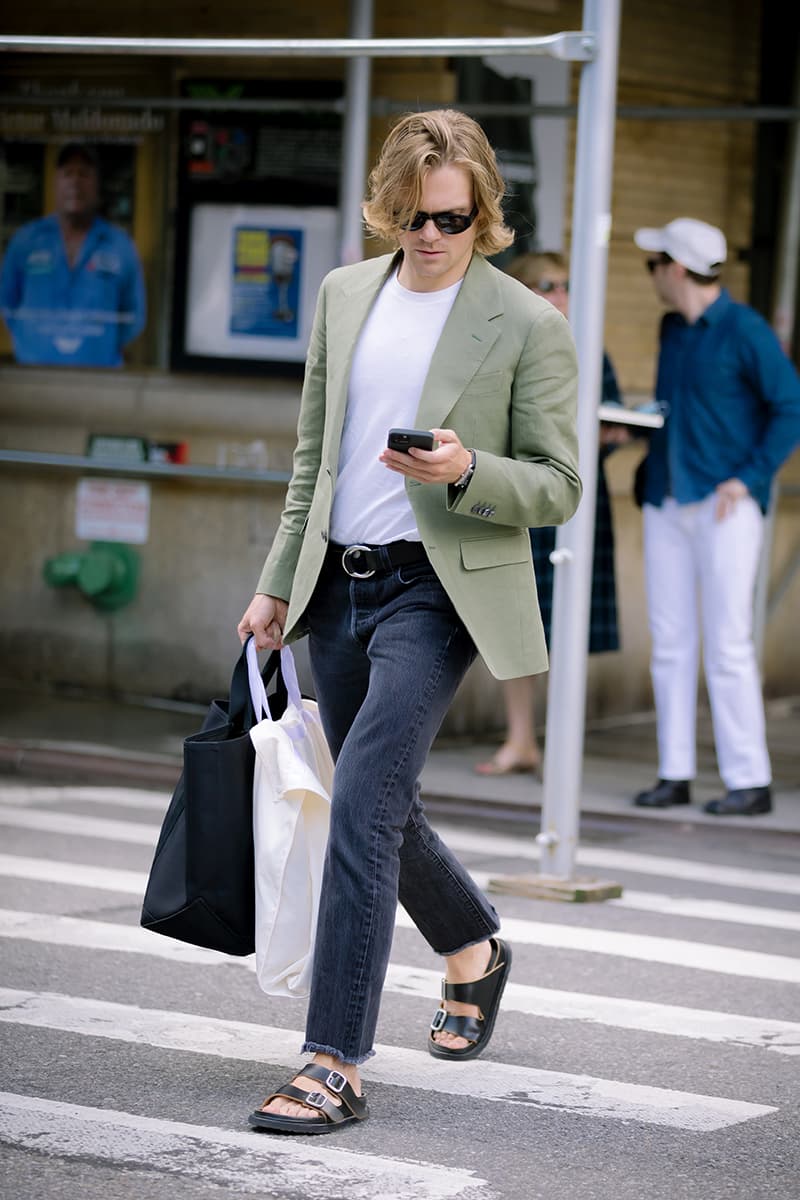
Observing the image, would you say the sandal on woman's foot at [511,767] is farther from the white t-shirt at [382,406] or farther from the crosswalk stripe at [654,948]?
the white t-shirt at [382,406]

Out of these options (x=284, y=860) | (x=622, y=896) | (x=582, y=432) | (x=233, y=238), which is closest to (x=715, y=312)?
(x=582, y=432)

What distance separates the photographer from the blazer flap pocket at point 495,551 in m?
4.71

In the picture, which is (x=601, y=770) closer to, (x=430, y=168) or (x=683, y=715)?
(x=683, y=715)

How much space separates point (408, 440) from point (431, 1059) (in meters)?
1.57

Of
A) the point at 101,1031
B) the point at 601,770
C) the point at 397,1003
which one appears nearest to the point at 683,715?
the point at 601,770

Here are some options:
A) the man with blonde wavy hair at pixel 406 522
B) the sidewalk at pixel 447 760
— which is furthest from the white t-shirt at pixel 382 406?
the sidewalk at pixel 447 760

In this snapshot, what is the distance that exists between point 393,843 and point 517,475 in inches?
30.8

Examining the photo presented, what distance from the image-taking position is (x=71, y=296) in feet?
36.6

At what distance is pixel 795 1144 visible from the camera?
464cm

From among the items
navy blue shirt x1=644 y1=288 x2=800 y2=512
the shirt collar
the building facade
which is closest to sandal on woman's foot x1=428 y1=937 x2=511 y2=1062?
navy blue shirt x1=644 y1=288 x2=800 y2=512

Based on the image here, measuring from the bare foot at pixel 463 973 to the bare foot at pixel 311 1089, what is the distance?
1.95ft

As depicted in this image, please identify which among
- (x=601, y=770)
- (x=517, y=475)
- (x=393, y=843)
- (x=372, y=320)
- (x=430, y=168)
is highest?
(x=430, y=168)

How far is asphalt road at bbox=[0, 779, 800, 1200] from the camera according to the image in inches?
170

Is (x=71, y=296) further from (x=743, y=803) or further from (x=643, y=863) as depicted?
(x=643, y=863)
